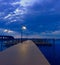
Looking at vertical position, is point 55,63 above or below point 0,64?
below

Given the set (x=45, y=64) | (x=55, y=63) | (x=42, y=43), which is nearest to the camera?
(x=45, y=64)

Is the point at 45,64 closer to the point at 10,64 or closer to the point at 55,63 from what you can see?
the point at 10,64

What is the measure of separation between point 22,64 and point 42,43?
36003 mm

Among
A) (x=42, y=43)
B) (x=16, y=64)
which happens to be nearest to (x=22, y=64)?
(x=16, y=64)

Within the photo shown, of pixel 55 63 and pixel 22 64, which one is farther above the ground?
pixel 22 64

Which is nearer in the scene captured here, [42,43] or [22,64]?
[22,64]

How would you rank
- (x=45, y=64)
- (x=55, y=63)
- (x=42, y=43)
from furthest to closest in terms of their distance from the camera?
(x=42, y=43)
(x=55, y=63)
(x=45, y=64)

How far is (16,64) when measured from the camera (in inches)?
105

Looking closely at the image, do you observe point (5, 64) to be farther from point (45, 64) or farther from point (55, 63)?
point (55, 63)

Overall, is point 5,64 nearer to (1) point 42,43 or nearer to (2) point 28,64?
(2) point 28,64

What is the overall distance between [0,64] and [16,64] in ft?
0.76

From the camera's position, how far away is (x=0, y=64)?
2.68 metres

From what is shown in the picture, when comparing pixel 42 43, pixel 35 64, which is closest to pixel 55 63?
pixel 35 64

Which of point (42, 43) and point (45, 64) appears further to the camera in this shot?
point (42, 43)
